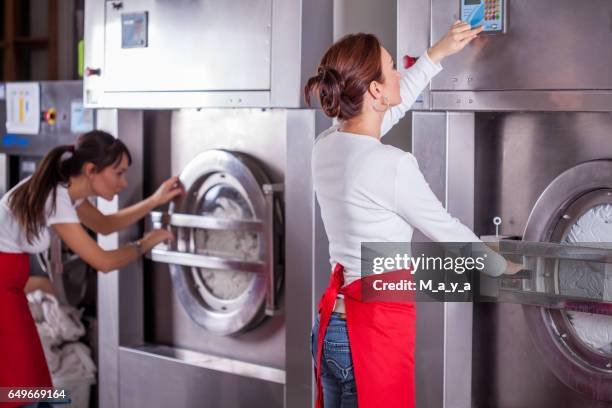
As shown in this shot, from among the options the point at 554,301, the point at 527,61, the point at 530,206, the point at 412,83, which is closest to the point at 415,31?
the point at 412,83

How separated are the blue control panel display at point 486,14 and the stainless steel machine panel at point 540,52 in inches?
0.7

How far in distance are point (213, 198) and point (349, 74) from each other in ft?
3.71

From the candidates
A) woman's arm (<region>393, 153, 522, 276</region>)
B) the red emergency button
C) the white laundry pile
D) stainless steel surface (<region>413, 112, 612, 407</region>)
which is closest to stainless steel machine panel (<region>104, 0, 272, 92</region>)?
the red emergency button

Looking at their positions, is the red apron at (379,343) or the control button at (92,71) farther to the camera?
the control button at (92,71)

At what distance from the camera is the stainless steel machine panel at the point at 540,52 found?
1.90 metres

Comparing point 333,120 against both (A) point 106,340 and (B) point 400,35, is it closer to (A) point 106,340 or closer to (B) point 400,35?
(B) point 400,35

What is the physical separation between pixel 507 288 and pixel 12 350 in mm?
1465

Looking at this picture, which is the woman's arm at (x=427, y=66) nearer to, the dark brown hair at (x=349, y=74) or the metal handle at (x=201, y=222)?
the dark brown hair at (x=349, y=74)

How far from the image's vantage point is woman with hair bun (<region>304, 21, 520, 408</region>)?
1.83 metres

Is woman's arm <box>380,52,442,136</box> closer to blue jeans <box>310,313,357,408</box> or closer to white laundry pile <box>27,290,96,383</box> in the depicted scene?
blue jeans <box>310,313,357,408</box>

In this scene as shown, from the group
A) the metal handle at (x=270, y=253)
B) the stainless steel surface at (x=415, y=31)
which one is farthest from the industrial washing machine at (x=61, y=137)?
the stainless steel surface at (x=415, y=31)

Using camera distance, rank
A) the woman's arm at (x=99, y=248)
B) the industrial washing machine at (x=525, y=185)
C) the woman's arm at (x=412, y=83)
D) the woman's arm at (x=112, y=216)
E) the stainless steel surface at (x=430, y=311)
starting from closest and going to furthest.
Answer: the industrial washing machine at (x=525, y=185)
the woman's arm at (x=412, y=83)
the stainless steel surface at (x=430, y=311)
the woman's arm at (x=99, y=248)
the woman's arm at (x=112, y=216)

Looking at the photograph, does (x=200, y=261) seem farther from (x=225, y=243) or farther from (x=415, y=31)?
(x=415, y=31)

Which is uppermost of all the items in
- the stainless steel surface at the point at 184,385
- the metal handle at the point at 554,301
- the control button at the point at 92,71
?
the control button at the point at 92,71
